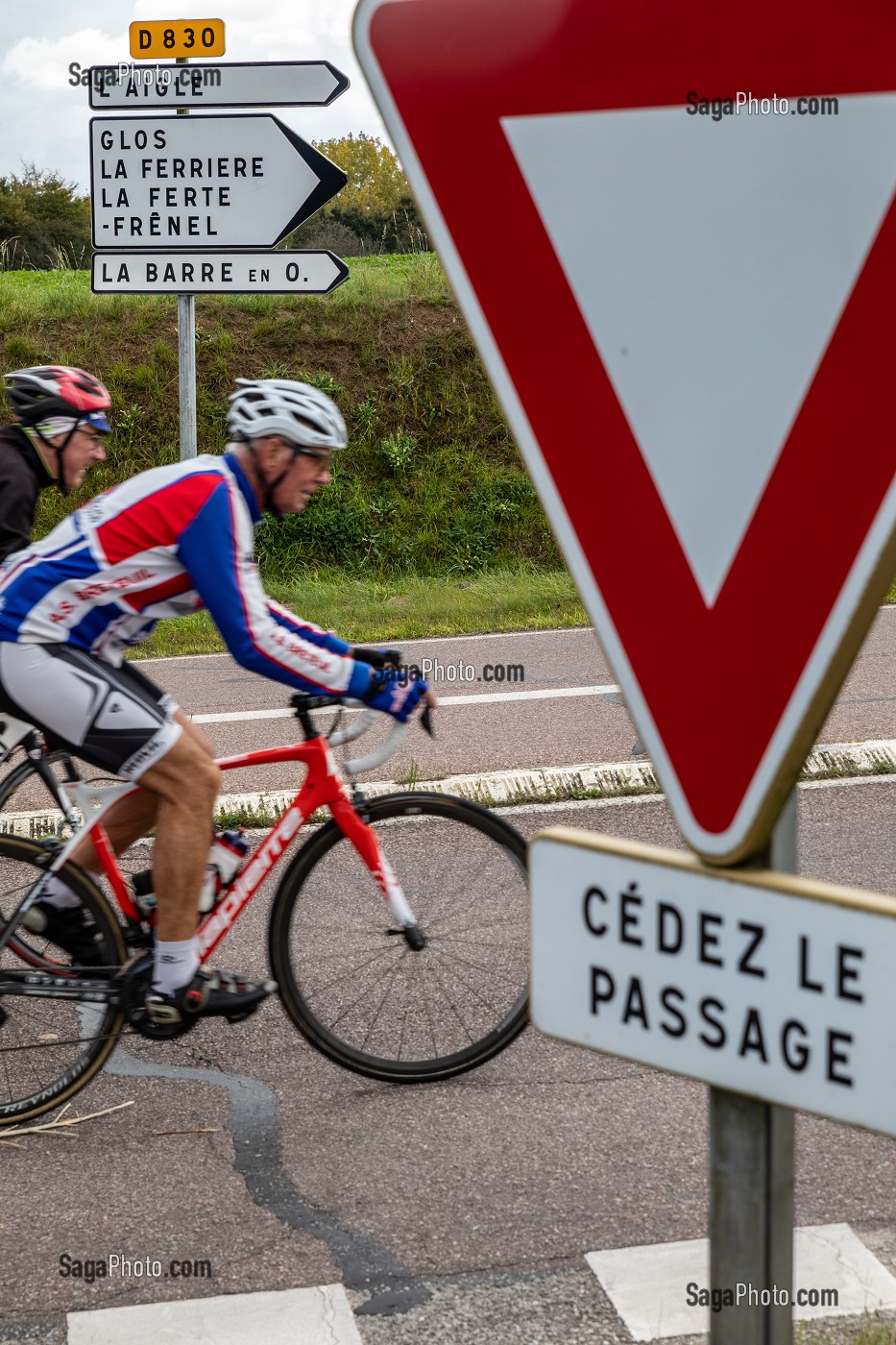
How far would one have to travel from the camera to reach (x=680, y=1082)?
4199 millimetres

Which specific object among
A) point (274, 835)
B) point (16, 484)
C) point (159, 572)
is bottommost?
point (274, 835)

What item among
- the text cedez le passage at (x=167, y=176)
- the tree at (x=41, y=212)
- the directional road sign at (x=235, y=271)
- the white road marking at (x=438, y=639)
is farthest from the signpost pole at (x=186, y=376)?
the tree at (x=41, y=212)

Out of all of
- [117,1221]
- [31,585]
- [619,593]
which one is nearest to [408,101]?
[619,593]

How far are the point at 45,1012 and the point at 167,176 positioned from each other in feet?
17.2

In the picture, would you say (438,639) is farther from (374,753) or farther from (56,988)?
(56,988)

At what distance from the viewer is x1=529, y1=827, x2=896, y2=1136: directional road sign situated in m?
1.22

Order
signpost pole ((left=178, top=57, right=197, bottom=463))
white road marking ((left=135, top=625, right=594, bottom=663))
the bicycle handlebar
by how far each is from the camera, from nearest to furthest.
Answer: the bicycle handlebar, signpost pole ((left=178, top=57, right=197, bottom=463)), white road marking ((left=135, top=625, right=594, bottom=663))

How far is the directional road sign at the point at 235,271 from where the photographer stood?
790cm

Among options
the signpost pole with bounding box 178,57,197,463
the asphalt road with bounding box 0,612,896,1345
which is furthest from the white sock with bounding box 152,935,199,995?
the signpost pole with bounding box 178,57,197,463

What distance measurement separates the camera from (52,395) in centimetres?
527

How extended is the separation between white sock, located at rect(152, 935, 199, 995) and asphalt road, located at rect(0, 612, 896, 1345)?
15.8 inches
